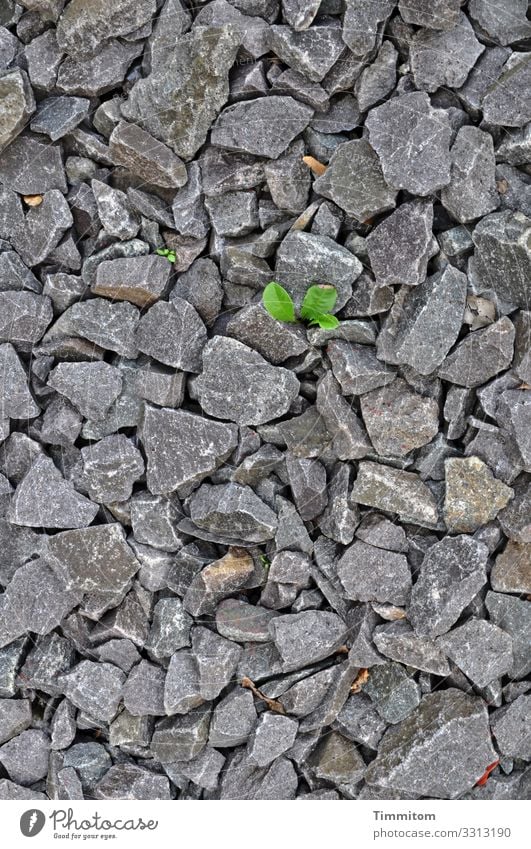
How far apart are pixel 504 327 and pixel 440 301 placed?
7.2 inches

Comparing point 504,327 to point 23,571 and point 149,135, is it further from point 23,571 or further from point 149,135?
point 23,571

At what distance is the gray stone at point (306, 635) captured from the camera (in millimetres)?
2076

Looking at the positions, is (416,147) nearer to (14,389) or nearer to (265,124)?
(265,124)

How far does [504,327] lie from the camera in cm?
197

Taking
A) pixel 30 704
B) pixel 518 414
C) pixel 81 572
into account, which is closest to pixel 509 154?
pixel 518 414

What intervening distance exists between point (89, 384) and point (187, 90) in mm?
837

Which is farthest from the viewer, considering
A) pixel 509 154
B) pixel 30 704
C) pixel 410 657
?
pixel 30 704

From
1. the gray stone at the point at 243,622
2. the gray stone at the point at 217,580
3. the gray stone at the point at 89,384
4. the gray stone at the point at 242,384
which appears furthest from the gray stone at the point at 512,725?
the gray stone at the point at 89,384

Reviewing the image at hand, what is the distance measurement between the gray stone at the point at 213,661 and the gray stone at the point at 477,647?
588mm

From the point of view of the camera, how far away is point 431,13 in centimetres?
188

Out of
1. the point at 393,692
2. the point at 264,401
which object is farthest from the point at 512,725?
the point at 264,401

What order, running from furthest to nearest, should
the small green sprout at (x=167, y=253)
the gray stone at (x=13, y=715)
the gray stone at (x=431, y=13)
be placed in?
1. the gray stone at (x=13, y=715)
2. the small green sprout at (x=167, y=253)
3. the gray stone at (x=431, y=13)

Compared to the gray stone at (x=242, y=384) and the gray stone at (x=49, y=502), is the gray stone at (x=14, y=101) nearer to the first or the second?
the gray stone at (x=242, y=384)
